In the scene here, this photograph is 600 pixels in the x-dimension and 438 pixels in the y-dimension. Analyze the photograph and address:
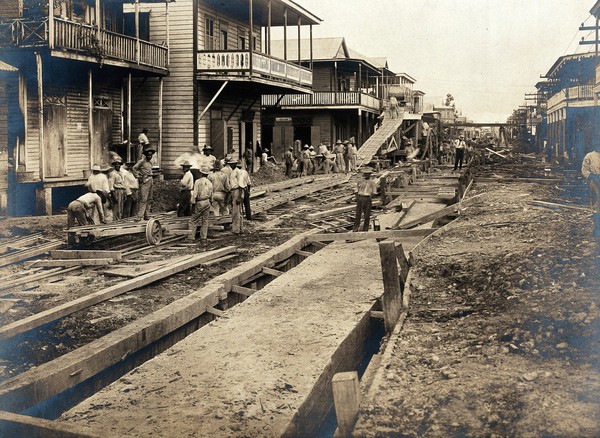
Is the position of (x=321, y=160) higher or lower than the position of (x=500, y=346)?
higher

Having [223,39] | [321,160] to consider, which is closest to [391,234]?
[223,39]

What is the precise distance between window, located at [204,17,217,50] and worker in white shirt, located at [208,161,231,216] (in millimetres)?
9281

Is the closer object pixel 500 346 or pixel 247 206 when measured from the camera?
pixel 500 346

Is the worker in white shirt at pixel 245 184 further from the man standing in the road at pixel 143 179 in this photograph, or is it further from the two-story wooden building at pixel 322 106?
the two-story wooden building at pixel 322 106

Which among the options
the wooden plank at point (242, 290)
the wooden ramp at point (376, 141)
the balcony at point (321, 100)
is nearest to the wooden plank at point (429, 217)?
the wooden plank at point (242, 290)

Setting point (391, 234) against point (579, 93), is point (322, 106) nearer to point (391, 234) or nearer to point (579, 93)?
point (579, 93)

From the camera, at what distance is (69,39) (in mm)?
17344

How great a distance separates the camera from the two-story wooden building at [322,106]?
38281 millimetres

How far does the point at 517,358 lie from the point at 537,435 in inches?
57.8

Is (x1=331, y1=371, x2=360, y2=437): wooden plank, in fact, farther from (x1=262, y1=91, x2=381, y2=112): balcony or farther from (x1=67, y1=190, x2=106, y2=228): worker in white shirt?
(x1=262, y1=91, x2=381, y2=112): balcony

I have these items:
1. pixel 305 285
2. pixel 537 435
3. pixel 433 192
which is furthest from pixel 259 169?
pixel 537 435

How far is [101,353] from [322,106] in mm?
32287

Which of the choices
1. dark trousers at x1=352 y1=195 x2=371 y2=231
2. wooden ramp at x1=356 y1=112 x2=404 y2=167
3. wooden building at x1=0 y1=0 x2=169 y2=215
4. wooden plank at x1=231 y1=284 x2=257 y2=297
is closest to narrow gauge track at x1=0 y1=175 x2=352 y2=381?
wooden plank at x1=231 y1=284 x2=257 y2=297

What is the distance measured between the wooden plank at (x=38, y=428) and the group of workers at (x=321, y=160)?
25337 mm
